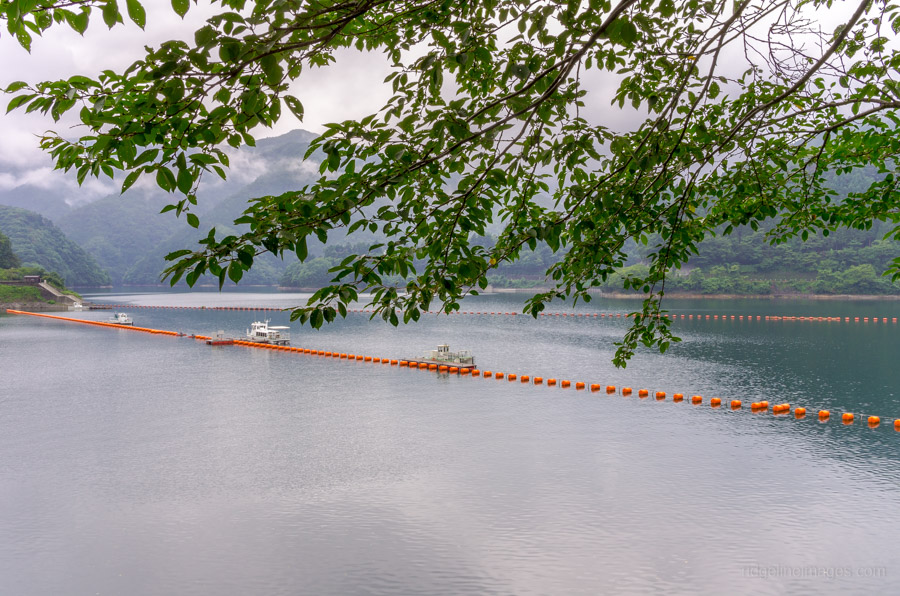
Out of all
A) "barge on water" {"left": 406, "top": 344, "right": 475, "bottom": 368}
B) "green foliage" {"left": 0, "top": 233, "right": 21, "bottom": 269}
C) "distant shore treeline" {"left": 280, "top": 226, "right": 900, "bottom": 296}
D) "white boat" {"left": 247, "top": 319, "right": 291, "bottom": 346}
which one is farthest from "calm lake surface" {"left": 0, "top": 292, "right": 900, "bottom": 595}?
"green foliage" {"left": 0, "top": 233, "right": 21, "bottom": 269}

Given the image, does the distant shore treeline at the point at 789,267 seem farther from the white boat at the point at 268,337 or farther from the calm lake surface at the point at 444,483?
the calm lake surface at the point at 444,483

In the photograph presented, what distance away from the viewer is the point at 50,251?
185125mm

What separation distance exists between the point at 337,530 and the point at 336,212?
52.8ft

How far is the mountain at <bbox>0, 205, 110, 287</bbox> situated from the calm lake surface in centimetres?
15585

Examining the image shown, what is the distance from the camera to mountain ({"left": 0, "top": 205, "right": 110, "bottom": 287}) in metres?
181

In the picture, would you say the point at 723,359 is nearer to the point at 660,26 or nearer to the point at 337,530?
the point at 337,530

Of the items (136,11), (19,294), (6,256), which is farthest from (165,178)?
(6,256)

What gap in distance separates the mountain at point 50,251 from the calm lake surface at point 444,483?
511 feet

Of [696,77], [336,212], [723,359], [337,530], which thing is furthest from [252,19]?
[723,359]

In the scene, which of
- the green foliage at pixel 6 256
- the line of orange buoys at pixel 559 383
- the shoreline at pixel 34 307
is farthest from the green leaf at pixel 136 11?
the green foliage at pixel 6 256

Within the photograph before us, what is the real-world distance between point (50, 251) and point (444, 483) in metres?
196

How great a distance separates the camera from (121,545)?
18781 mm

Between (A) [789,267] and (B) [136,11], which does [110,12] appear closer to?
(B) [136,11]

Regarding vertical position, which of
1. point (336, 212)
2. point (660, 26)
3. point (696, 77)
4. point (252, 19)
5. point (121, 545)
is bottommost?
point (121, 545)
